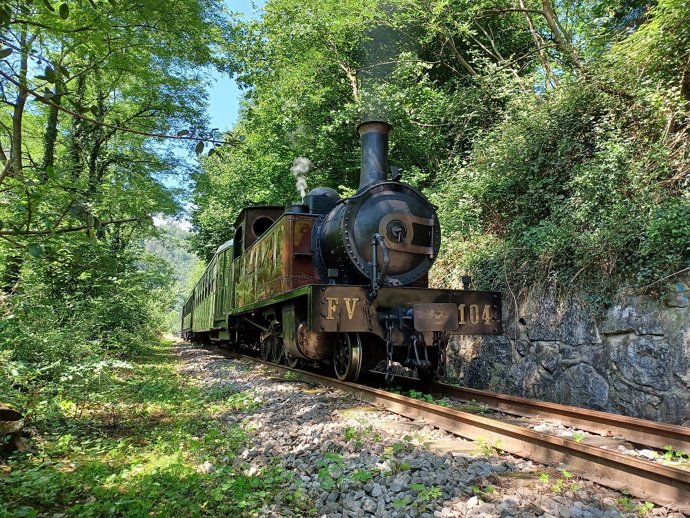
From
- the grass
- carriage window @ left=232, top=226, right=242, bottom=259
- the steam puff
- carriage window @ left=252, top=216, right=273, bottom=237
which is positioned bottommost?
the grass

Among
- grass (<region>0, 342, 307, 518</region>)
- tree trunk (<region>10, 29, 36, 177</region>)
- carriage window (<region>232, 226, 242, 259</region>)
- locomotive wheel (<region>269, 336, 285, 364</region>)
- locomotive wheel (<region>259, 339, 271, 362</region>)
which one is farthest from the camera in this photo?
carriage window (<region>232, 226, 242, 259</region>)

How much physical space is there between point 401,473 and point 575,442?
1.26 meters

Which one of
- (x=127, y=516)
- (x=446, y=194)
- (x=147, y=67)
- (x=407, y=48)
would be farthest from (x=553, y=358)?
(x=407, y=48)

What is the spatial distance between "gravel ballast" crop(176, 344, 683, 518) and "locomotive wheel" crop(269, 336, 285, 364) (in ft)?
14.4

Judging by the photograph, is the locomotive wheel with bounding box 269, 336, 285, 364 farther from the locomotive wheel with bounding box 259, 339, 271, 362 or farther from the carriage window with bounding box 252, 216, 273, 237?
the carriage window with bounding box 252, 216, 273, 237

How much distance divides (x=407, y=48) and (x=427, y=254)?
10.5m

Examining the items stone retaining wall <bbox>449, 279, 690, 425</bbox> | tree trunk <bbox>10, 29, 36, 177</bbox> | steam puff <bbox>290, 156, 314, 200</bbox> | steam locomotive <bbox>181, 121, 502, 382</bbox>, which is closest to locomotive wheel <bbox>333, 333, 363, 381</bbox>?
steam locomotive <bbox>181, 121, 502, 382</bbox>

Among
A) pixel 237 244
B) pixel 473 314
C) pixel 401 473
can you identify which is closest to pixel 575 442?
pixel 401 473

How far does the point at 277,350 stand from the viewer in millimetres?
10039

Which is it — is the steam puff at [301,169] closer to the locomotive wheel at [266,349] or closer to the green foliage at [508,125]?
the green foliage at [508,125]

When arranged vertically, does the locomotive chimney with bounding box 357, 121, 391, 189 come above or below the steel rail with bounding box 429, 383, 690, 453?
above

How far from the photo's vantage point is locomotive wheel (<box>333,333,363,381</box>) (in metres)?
6.77

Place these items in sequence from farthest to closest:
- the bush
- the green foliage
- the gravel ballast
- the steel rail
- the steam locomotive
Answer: the green foliage < the steam locomotive < the bush < the steel rail < the gravel ballast

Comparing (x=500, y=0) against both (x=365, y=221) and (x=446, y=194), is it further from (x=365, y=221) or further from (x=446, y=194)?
(x=365, y=221)
